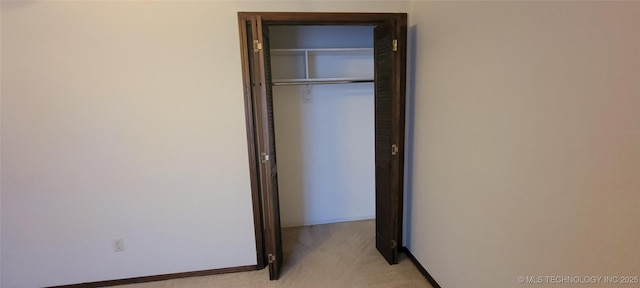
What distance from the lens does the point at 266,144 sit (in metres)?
2.07

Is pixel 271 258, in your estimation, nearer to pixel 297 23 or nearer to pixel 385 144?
pixel 385 144

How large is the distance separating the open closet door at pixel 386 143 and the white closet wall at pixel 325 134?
2.07ft

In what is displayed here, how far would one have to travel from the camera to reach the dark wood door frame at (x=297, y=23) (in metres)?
2.02

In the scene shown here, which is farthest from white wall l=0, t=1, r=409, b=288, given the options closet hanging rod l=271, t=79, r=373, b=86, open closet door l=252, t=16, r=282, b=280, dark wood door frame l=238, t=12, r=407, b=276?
closet hanging rod l=271, t=79, r=373, b=86

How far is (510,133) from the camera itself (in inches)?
53.6

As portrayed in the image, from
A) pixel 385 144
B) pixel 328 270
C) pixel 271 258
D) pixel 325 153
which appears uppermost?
pixel 385 144

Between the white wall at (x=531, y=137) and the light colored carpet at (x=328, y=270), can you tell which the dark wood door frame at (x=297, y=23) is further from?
the light colored carpet at (x=328, y=270)

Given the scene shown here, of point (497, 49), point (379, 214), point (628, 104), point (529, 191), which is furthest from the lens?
point (379, 214)

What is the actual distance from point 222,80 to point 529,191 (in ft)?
6.46

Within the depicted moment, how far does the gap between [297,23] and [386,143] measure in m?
1.14

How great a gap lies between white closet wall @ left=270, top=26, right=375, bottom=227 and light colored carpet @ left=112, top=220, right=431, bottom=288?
0.41 meters

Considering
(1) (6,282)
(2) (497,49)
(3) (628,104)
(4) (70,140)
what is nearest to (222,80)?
(4) (70,140)

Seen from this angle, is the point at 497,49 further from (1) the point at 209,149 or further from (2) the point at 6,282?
(2) the point at 6,282

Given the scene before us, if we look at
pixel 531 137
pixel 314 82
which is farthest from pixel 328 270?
pixel 531 137
